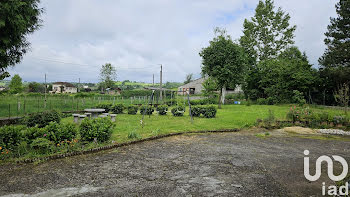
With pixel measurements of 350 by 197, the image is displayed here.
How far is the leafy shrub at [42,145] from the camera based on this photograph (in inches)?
217

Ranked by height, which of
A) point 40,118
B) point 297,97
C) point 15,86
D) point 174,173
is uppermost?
point 15,86

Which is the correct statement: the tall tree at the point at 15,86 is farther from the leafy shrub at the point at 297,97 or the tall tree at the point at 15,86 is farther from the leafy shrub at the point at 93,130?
the leafy shrub at the point at 297,97

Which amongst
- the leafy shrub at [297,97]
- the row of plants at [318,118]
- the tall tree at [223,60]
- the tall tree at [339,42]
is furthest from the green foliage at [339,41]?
the row of plants at [318,118]

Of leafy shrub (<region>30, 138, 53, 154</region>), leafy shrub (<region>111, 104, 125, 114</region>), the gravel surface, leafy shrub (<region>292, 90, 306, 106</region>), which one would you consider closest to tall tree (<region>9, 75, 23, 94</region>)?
leafy shrub (<region>30, 138, 53, 154</region>)

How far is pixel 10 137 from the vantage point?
5.54 metres

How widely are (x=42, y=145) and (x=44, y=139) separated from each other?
6.9 inches

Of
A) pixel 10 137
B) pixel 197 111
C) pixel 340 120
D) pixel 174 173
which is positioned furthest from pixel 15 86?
pixel 340 120

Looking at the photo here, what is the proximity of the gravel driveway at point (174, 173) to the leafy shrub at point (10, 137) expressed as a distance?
0.93 m

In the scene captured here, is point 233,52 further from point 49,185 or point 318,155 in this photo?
point 49,185

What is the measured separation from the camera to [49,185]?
3.87 meters

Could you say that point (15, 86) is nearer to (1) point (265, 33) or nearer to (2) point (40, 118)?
(2) point (40, 118)

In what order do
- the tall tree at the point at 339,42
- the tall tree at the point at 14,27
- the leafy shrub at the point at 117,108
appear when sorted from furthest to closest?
the tall tree at the point at 339,42
the leafy shrub at the point at 117,108
the tall tree at the point at 14,27

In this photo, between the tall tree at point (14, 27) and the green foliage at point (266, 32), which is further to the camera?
the green foliage at point (266, 32)

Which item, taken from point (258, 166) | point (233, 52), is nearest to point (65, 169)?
point (258, 166)
